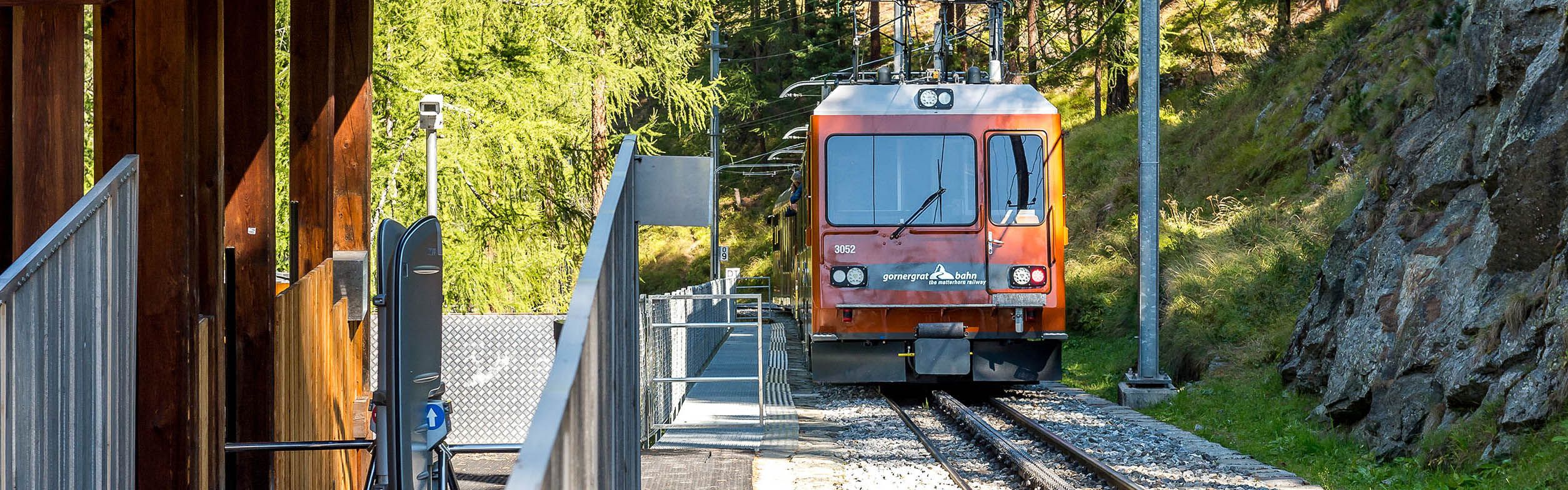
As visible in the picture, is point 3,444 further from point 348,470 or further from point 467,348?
point 467,348

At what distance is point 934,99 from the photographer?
12.4 meters

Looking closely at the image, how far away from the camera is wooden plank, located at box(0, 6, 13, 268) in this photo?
143 inches

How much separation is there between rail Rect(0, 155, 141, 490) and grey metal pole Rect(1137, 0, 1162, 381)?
10884 mm

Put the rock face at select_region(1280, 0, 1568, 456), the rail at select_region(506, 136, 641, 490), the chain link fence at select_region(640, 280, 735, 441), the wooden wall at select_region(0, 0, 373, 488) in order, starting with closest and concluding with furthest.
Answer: the rail at select_region(506, 136, 641, 490)
the wooden wall at select_region(0, 0, 373, 488)
the rock face at select_region(1280, 0, 1568, 456)
the chain link fence at select_region(640, 280, 735, 441)

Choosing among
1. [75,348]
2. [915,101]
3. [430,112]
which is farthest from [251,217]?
[915,101]

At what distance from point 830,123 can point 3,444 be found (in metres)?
9.88

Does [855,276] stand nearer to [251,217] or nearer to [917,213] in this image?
[917,213]

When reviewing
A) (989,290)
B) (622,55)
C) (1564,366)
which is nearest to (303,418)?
(1564,366)

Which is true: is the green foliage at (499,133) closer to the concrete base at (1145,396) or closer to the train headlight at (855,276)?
the train headlight at (855,276)

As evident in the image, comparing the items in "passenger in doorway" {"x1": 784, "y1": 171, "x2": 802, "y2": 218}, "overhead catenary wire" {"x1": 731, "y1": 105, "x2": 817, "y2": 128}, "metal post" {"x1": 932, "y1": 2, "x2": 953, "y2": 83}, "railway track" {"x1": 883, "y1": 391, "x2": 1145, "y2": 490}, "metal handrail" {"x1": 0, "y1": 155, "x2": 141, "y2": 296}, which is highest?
"overhead catenary wire" {"x1": 731, "y1": 105, "x2": 817, "y2": 128}

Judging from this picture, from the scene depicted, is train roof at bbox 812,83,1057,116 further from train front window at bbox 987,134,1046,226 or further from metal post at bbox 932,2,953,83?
metal post at bbox 932,2,953,83

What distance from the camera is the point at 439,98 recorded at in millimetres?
12125

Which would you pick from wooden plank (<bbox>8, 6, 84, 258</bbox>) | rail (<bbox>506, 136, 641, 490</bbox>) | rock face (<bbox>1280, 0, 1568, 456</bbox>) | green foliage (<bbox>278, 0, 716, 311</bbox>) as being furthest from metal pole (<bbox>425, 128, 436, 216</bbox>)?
rail (<bbox>506, 136, 641, 490</bbox>)

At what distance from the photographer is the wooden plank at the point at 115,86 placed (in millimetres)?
3969
